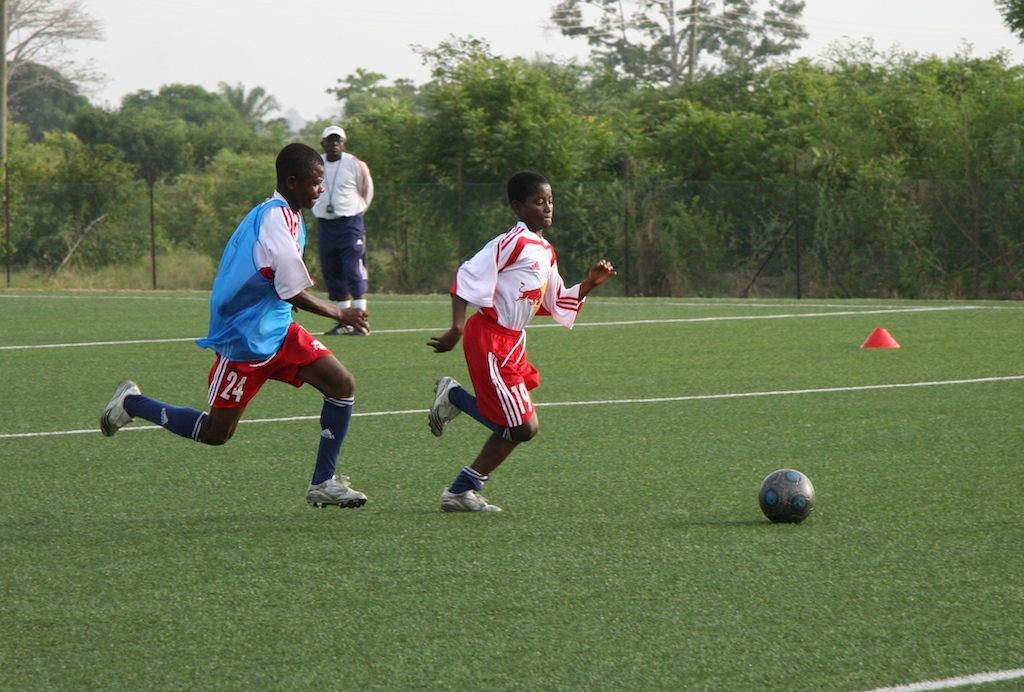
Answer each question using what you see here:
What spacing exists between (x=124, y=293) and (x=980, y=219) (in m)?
14.6

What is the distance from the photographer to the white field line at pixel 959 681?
346 centimetres

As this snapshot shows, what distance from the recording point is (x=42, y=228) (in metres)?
25.0

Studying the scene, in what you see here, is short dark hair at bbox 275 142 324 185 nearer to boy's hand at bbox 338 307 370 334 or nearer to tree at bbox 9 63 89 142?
boy's hand at bbox 338 307 370 334

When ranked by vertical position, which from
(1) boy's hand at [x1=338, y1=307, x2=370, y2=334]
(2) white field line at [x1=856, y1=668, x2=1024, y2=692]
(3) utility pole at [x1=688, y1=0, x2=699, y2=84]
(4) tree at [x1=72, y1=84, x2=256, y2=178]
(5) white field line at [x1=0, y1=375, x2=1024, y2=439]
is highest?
(3) utility pole at [x1=688, y1=0, x2=699, y2=84]

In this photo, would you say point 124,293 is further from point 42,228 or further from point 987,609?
point 987,609

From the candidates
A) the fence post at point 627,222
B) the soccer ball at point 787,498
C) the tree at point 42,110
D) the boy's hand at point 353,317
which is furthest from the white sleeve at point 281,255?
the tree at point 42,110

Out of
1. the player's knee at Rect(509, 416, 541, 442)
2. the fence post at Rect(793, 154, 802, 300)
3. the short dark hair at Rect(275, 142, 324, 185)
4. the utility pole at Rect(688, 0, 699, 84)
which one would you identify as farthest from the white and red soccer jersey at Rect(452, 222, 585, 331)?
the utility pole at Rect(688, 0, 699, 84)

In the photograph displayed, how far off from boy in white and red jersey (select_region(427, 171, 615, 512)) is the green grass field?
0.82ft

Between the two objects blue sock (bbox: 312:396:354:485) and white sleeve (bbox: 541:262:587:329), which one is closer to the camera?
blue sock (bbox: 312:396:354:485)

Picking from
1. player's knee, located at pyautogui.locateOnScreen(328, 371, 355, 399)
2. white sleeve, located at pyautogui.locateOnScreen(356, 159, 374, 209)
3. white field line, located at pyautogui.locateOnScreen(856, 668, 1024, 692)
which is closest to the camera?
white field line, located at pyautogui.locateOnScreen(856, 668, 1024, 692)

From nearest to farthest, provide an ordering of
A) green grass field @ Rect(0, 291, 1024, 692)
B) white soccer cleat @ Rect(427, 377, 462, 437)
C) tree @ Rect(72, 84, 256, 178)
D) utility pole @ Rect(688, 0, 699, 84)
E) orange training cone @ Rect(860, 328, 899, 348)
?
green grass field @ Rect(0, 291, 1024, 692) → white soccer cleat @ Rect(427, 377, 462, 437) → orange training cone @ Rect(860, 328, 899, 348) → tree @ Rect(72, 84, 256, 178) → utility pole @ Rect(688, 0, 699, 84)

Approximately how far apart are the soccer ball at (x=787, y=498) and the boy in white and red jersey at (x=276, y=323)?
1.78m

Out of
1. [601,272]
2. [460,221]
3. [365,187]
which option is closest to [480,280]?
[601,272]

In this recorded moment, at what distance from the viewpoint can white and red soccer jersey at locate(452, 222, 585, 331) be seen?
5.63 meters
